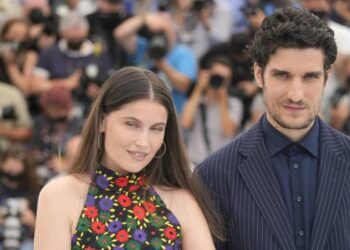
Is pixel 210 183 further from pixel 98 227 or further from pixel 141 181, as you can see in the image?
pixel 98 227

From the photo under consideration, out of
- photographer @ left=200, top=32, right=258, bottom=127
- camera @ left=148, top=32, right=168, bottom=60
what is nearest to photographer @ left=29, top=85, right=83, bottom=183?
camera @ left=148, top=32, right=168, bottom=60

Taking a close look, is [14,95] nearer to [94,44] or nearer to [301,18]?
[94,44]

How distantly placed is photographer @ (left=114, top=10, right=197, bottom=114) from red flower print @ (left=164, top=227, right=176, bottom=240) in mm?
3697

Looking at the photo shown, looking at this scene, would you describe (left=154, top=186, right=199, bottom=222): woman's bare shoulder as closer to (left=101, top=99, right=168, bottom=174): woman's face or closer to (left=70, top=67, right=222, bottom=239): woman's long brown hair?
(left=70, top=67, right=222, bottom=239): woman's long brown hair

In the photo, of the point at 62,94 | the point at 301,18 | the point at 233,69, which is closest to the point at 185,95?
the point at 233,69

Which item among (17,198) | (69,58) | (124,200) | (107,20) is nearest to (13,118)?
(69,58)

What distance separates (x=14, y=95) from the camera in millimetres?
7699

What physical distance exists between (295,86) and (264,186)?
47 centimetres

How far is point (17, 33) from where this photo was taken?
8.34 meters

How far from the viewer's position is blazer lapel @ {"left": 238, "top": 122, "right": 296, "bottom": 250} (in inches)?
145

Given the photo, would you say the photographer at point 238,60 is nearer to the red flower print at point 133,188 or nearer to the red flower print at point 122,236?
the red flower print at point 133,188

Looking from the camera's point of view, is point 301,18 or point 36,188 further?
point 36,188

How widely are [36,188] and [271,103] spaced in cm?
356

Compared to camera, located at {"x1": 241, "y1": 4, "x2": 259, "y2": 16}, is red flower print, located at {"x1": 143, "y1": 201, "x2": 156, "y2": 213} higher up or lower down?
lower down
